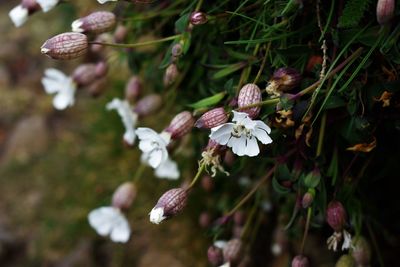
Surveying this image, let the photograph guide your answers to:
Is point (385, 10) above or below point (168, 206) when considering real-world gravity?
above

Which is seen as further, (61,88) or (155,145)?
(61,88)

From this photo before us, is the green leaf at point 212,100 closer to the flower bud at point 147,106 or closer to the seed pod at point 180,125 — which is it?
the seed pod at point 180,125

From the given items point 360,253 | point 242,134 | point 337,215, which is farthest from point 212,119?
point 360,253

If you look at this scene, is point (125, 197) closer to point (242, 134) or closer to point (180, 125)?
point (180, 125)

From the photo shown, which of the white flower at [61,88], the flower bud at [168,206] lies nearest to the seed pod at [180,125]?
the flower bud at [168,206]

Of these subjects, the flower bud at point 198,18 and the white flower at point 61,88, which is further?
the white flower at point 61,88

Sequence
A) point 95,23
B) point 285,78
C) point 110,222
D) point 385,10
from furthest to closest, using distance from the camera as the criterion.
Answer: point 110,222 < point 95,23 < point 285,78 < point 385,10

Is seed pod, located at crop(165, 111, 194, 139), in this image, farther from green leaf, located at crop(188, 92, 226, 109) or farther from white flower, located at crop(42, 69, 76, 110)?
white flower, located at crop(42, 69, 76, 110)
